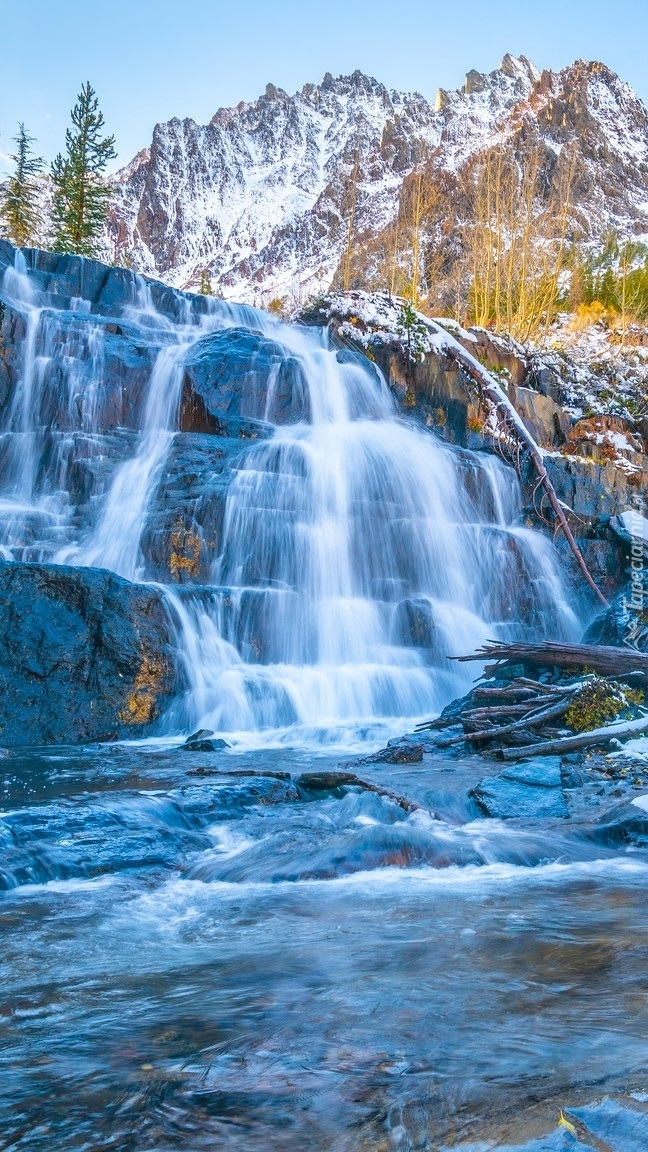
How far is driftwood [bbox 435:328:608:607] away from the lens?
14500 millimetres

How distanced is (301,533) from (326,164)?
6425 inches

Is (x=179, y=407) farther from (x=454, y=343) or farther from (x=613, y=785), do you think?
(x=613, y=785)

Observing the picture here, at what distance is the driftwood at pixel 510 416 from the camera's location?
1450cm

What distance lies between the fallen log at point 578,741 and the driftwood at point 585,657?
1.61 meters

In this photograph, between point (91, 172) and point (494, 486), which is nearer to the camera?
point (494, 486)

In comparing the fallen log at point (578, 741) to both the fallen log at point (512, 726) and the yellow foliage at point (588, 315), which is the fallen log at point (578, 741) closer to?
the fallen log at point (512, 726)

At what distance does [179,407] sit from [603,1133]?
14.8 metres

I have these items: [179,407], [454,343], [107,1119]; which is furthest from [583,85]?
[107,1119]

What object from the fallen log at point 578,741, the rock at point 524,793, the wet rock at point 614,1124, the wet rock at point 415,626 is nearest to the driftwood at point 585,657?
the fallen log at point 578,741

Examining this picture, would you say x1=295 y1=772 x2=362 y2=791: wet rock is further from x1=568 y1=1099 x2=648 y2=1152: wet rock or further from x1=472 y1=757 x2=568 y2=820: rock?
x1=568 y1=1099 x2=648 y2=1152: wet rock

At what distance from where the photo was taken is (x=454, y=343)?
18.4 metres

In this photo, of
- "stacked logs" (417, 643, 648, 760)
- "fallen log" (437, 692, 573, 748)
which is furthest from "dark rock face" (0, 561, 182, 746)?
"fallen log" (437, 692, 573, 748)

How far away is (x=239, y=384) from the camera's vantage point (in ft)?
50.6

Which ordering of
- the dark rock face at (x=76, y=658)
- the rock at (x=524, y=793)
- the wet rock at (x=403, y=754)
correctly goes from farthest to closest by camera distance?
the dark rock face at (x=76, y=658), the wet rock at (x=403, y=754), the rock at (x=524, y=793)
